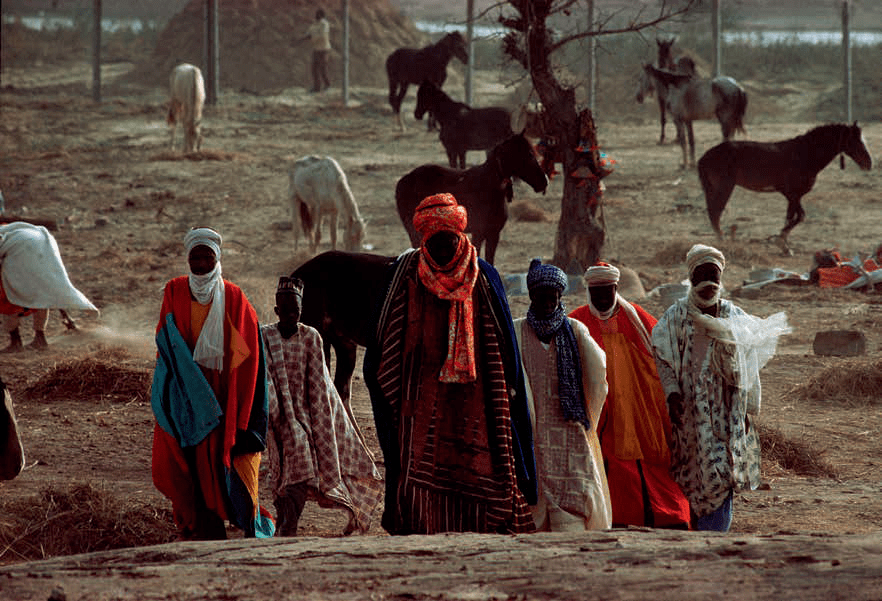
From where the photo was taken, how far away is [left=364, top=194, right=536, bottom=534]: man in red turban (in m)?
5.21

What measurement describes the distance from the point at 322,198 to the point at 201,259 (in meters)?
8.49

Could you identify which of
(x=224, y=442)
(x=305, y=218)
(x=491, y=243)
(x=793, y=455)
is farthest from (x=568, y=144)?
(x=224, y=442)

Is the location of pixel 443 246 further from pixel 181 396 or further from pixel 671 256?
pixel 671 256

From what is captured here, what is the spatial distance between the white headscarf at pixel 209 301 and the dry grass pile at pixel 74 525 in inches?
41.5

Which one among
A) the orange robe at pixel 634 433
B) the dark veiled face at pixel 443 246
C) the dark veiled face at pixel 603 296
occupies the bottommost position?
the orange robe at pixel 634 433

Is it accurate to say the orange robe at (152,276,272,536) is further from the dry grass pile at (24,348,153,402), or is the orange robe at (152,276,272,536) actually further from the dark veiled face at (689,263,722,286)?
the dry grass pile at (24,348,153,402)

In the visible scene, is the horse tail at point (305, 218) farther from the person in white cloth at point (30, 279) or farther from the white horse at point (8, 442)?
the white horse at point (8, 442)

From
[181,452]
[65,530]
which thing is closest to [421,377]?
[181,452]

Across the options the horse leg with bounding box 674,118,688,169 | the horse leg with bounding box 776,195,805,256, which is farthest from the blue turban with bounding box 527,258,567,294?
the horse leg with bounding box 674,118,688,169

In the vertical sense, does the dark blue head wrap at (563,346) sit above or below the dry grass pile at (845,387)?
above

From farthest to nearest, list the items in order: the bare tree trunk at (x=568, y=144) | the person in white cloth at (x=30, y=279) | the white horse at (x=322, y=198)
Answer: the white horse at (x=322, y=198) < the bare tree trunk at (x=568, y=144) < the person in white cloth at (x=30, y=279)

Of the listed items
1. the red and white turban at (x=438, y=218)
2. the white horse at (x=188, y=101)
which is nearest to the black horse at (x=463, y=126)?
the white horse at (x=188, y=101)

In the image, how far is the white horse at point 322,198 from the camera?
13919 mm

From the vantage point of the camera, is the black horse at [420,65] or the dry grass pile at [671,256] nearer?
the dry grass pile at [671,256]
